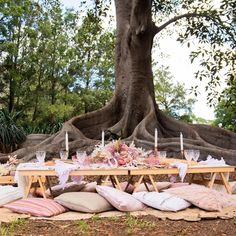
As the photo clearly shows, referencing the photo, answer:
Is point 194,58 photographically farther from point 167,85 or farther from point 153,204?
point 167,85

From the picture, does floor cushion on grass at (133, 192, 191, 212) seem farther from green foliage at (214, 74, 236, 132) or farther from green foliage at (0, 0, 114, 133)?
green foliage at (0, 0, 114, 133)

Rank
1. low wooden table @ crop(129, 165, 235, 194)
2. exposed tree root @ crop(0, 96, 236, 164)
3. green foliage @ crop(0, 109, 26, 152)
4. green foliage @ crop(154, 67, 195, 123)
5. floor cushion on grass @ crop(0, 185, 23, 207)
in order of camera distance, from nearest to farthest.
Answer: floor cushion on grass @ crop(0, 185, 23, 207), low wooden table @ crop(129, 165, 235, 194), exposed tree root @ crop(0, 96, 236, 164), green foliage @ crop(0, 109, 26, 152), green foliage @ crop(154, 67, 195, 123)

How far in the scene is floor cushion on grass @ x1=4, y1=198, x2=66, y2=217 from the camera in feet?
19.1

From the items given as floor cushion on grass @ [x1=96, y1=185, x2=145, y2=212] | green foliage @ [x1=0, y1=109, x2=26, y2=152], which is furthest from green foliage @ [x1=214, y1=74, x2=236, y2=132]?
floor cushion on grass @ [x1=96, y1=185, x2=145, y2=212]

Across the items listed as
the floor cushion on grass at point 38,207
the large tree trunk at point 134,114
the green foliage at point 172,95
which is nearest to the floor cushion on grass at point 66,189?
the floor cushion on grass at point 38,207

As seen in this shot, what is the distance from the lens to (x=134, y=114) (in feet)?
40.3

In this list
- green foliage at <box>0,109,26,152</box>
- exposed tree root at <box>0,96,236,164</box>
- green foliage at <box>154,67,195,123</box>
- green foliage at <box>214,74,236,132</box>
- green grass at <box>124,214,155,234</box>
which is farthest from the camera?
green foliage at <box>154,67,195,123</box>

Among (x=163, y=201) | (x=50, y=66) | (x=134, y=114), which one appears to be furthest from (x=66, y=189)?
(x=50, y=66)

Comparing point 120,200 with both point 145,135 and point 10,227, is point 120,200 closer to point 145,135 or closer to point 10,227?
point 10,227

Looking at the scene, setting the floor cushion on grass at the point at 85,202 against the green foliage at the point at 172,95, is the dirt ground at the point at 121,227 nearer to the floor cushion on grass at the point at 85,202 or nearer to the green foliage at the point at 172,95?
the floor cushion on grass at the point at 85,202

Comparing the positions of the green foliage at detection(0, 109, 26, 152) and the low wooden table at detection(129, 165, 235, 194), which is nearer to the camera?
the low wooden table at detection(129, 165, 235, 194)

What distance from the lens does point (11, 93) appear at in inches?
939

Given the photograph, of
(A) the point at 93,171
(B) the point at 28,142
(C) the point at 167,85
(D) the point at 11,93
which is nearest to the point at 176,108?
(C) the point at 167,85

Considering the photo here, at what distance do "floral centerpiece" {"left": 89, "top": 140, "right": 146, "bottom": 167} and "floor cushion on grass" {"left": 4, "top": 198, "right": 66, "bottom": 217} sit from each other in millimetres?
1062
